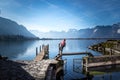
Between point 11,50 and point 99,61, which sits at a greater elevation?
point 99,61

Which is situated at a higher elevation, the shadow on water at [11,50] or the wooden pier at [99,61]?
the wooden pier at [99,61]

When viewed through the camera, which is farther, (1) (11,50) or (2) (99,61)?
(1) (11,50)

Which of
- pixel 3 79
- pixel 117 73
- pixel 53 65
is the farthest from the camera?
pixel 117 73

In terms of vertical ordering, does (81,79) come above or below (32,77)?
below

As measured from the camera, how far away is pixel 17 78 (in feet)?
45.2

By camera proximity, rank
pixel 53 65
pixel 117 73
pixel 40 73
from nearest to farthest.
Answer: pixel 40 73 → pixel 53 65 → pixel 117 73

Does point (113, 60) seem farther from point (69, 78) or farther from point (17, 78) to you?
point (17, 78)

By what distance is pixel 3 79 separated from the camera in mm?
13445

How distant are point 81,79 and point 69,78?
74.1 inches

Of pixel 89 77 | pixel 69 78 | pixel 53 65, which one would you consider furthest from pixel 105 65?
pixel 53 65

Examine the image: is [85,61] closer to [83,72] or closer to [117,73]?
[83,72]

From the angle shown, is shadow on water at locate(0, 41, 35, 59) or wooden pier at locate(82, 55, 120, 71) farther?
shadow on water at locate(0, 41, 35, 59)

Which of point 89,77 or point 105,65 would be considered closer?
point 89,77

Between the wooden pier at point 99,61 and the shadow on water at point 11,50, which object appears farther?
the shadow on water at point 11,50
